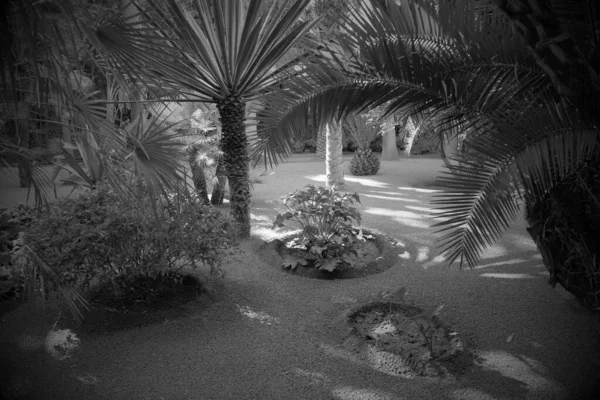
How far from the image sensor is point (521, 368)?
3031 mm

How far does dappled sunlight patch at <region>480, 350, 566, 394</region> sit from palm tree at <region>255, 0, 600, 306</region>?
2.13 ft

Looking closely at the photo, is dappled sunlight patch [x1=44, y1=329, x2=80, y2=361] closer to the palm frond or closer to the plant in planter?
the plant in planter

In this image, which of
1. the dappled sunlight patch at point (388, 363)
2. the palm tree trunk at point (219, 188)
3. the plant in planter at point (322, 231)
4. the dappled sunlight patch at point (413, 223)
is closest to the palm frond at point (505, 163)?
the dappled sunlight patch at point (388, 363)

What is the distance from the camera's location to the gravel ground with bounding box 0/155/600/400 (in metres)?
2.85

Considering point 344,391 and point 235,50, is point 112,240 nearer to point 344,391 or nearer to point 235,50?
point 344,391

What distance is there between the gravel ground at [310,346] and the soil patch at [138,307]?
0.12 meters

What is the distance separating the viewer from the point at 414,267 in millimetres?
5004

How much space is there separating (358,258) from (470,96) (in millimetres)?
2671

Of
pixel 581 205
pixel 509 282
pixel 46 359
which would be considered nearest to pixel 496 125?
pixel 581 205

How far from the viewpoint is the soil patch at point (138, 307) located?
3674 mm

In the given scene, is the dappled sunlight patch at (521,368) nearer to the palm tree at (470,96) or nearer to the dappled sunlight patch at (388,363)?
the dappled sunlight patch at (388,363)

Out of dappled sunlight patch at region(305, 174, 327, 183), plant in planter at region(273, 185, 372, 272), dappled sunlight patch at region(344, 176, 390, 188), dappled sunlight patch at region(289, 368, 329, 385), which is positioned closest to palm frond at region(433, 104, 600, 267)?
dappled sunlight patch at region(289, 368, 329, 385)

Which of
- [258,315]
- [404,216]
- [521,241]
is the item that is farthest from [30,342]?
[521,241]

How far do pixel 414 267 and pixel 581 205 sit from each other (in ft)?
7.47
